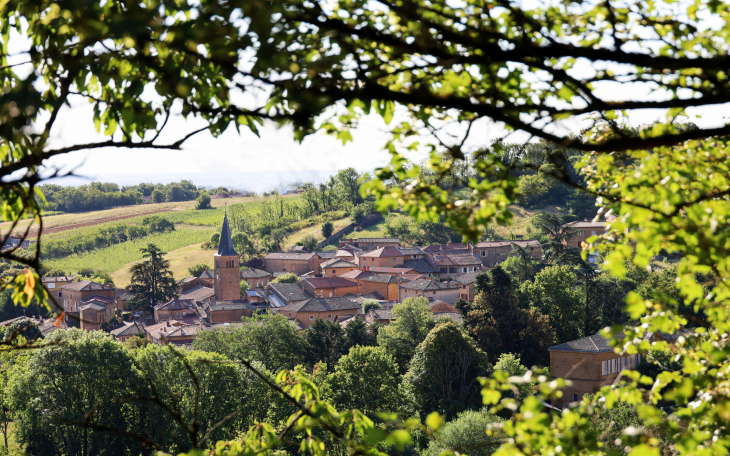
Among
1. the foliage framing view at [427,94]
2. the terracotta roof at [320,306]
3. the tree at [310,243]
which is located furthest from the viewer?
the tree at [310,243]

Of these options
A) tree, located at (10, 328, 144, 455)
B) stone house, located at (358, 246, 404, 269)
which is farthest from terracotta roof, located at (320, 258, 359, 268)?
tree, located at (10, 328, 144, 455)

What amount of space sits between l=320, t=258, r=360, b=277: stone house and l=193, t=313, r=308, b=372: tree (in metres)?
29.1

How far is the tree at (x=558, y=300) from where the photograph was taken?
1559 inches

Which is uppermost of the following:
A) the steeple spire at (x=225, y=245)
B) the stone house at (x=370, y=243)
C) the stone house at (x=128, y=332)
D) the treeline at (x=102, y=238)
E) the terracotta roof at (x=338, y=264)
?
the treeline at (x=102, y=238)

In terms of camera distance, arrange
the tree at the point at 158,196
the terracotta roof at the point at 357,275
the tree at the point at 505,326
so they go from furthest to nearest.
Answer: the tree at the point at 158,196, the terracotta roof at the point at 357,275, the tree at the point at 505,326

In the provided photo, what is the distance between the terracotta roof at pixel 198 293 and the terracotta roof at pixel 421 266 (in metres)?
22.7

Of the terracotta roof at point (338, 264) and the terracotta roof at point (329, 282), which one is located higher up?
the terracotta roof at point (338, 264)

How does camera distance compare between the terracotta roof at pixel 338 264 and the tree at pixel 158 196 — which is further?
the tree at pixel 158 196

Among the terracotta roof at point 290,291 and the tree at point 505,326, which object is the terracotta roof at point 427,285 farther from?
the tree at point 505,326

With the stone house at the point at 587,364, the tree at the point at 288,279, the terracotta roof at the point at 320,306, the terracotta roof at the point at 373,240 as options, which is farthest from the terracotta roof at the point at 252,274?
the stone house at the point at 587,364

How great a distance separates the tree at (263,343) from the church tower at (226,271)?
72.4 ft

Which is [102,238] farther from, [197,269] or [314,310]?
[197,269]

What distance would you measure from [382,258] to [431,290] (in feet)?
44.9

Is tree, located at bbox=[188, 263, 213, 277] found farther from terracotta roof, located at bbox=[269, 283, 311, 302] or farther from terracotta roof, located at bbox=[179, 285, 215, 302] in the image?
terracotta roof, located at bbox=[269, 283, 311, 302]
